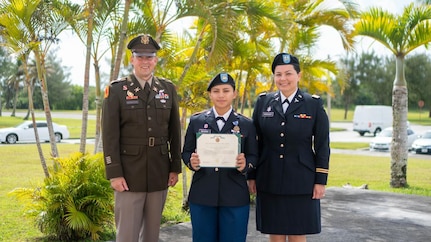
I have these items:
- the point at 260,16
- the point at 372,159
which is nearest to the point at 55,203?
the point at 260,16

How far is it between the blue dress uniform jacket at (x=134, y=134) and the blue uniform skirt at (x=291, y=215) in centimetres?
86

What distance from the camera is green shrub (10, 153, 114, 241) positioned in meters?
4.91

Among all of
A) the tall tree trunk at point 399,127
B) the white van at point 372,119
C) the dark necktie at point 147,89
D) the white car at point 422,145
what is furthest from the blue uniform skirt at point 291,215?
the white van at point 372,119

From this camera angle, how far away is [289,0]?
8.55 meters

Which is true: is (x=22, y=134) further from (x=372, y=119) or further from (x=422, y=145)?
(x=372, y=119)

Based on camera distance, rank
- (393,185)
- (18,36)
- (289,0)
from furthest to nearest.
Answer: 1. (393,185)
2. (289,0)
3. (18,36)

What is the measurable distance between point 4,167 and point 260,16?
9.22m

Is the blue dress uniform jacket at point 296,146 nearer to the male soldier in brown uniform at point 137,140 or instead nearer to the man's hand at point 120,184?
the male soldier in brown uniform at point 137,140

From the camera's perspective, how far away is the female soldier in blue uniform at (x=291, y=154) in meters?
3.41

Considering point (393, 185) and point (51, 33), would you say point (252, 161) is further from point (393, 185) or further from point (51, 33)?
point (393, 185)

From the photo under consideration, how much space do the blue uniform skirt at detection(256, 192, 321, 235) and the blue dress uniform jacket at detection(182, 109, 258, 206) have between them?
0.83 ft

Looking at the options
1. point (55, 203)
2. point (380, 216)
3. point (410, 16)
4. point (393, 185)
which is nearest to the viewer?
point (55, 203)

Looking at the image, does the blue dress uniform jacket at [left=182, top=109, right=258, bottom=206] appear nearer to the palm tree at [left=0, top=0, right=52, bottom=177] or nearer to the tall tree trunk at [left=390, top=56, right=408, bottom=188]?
the palm tree at [left=0, top=0, right=52, bottom=177]

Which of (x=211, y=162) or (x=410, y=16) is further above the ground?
(x=410, y=16)
